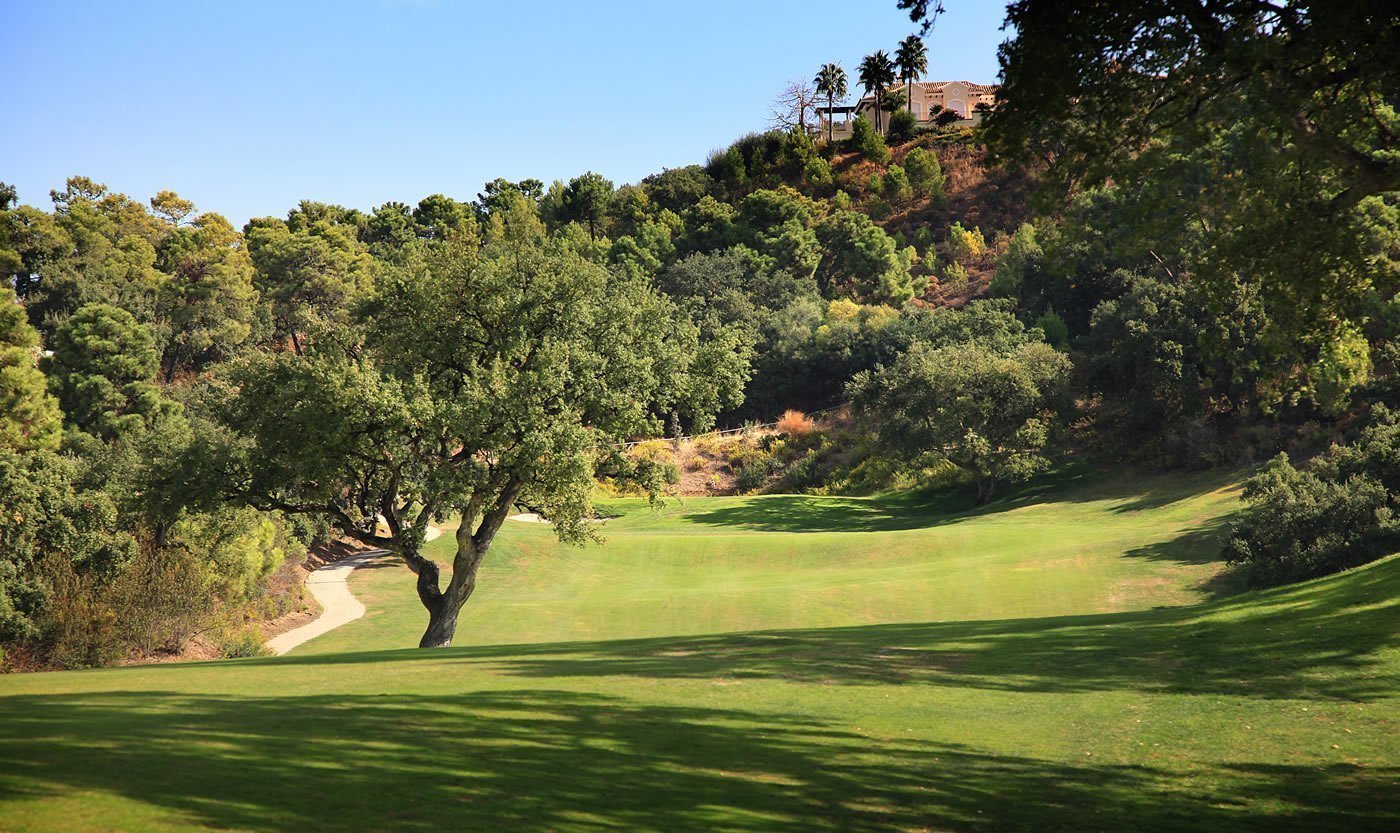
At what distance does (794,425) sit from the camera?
69938 mm

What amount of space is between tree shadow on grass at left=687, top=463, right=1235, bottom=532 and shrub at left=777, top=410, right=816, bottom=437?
9.11 meters

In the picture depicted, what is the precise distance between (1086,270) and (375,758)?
A: 68048mm

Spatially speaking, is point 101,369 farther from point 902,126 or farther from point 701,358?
point 902,126

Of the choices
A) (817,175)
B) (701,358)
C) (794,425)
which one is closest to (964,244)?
(817,175)

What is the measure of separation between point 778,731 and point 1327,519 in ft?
74.1

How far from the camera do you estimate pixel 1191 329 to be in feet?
174

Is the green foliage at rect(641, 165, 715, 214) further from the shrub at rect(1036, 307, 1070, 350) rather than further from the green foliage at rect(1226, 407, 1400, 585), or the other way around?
the green foliage at rect(1226, 407, 1400, 585)

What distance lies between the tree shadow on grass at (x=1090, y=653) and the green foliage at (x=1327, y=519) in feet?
24.2

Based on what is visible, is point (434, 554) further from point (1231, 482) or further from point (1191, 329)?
point (1191, 329)

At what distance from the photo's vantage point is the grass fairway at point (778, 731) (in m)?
7.68

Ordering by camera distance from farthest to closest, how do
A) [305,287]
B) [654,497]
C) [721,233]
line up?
[721,233], [305,287], [654,497]

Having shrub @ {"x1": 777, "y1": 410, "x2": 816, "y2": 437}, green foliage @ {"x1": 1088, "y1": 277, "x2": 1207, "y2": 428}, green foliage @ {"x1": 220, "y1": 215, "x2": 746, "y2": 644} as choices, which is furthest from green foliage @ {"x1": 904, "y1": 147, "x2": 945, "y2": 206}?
green foliage @ {"x1": 220, "y1": 215, "x2": 746, "y2": 644}

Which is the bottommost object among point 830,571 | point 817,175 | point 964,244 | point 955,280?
point 830,571

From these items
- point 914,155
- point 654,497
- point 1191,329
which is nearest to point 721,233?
point 914,155
